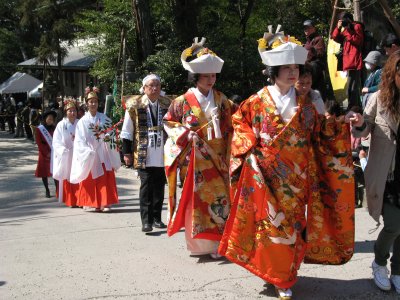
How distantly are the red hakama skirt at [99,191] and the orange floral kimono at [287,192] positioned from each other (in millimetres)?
4309

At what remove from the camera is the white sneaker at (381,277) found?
4.33 m

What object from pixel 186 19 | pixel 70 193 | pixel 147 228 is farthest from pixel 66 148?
pixel 186 19

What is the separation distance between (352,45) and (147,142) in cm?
384

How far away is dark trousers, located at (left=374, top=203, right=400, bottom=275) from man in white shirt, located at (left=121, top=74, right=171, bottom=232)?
299cm

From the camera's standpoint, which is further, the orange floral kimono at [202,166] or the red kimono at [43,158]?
the red kimono at [43,158]

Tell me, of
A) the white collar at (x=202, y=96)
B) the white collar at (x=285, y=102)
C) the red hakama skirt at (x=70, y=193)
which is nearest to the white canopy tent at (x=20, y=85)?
the red hakama skirt at (x=70, y=193)

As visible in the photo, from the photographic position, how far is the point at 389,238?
4211 millimetres

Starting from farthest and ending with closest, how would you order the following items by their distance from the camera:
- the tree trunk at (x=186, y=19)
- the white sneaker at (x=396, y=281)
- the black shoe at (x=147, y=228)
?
1. the tree trunk at (x=186, y=19)
2. the black shoe at (x=147, y=228)
3. the white sneaker at (x=396, y=281)

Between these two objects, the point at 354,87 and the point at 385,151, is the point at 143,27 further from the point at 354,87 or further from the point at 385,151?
the point at 385,151

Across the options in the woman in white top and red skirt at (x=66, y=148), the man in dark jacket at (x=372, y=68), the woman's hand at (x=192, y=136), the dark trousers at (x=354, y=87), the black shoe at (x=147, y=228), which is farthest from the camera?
the woman in white top and red skirt at (x=66, y=148)

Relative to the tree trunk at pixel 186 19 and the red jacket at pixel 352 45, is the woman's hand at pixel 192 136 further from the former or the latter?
the tree trunk at pixel 186 19

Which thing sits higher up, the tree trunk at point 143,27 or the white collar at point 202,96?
the tree trunk at point 143,27

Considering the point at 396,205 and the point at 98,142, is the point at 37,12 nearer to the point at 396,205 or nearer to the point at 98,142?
the point at 98,142

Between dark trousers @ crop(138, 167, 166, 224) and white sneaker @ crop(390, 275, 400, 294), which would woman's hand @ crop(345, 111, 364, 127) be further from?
dark trousers @ crop(138, 167, 166, 224)
